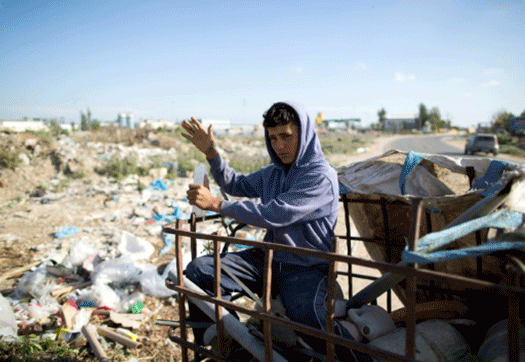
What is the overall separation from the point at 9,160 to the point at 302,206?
13.7 metres

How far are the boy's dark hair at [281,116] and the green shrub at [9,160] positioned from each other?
13.2m

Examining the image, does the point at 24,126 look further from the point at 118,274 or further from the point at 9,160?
the point at 118,274

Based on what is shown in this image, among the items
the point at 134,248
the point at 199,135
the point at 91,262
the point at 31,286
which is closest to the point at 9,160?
the point at 134,248

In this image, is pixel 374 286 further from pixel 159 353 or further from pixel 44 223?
pixel 44 223

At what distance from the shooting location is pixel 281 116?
213 centimetres

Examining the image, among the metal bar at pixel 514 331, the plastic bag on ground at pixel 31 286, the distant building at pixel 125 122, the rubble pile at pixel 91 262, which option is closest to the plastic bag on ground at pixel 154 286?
the rubble pile at pixel 91 262

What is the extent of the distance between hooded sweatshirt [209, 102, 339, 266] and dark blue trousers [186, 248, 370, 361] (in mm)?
74

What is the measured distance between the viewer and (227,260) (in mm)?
2180

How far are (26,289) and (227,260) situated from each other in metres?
3.45

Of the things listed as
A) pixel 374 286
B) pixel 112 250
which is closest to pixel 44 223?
pixel 112 250

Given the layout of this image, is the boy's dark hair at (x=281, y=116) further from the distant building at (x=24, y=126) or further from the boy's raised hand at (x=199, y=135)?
the distant building at (x=24, y=126)

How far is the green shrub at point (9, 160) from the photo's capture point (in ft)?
40.5

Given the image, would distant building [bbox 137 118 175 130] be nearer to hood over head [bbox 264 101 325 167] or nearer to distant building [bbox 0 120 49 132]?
distant building [bbox 0 120 49 132]

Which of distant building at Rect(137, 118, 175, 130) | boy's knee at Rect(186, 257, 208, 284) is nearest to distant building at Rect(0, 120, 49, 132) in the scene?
distant building at Rect(137, 118, 175, 130)
